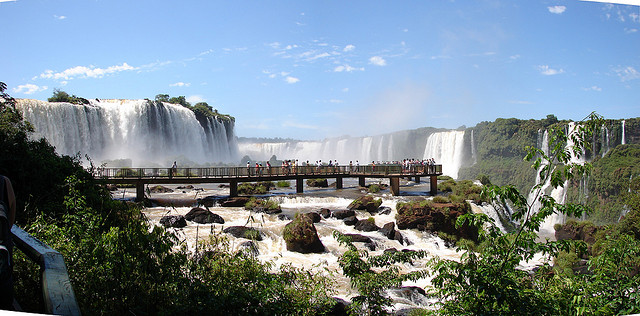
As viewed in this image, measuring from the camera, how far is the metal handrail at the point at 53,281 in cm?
211

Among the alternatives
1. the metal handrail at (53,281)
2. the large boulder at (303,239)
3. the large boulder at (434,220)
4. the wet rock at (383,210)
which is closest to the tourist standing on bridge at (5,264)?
the metal handrail at (53,281)

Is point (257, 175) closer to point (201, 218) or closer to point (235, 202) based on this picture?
point (235, 202)

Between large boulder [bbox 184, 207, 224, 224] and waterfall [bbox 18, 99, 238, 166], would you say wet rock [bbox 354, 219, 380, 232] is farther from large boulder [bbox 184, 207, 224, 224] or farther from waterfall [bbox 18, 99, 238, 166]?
waterfall [bbox 18, 99, 238, 166]

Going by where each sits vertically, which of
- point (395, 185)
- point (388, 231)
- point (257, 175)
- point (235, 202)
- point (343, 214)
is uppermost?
point (257, 175)

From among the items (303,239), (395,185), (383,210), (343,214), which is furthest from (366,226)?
(395,185)

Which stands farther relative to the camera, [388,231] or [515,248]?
[388,231]

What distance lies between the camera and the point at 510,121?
202 ft

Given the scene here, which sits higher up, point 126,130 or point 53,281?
point 126,130

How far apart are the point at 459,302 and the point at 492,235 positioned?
94cm

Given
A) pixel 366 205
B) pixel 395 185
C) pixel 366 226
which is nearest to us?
pixel 366 226

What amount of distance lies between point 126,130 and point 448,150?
40596 millimetres

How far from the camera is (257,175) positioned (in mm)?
26484

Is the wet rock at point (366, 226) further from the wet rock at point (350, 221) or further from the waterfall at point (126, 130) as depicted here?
the waterfall at point (126, 130)

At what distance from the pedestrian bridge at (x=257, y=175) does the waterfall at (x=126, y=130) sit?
418 cm
